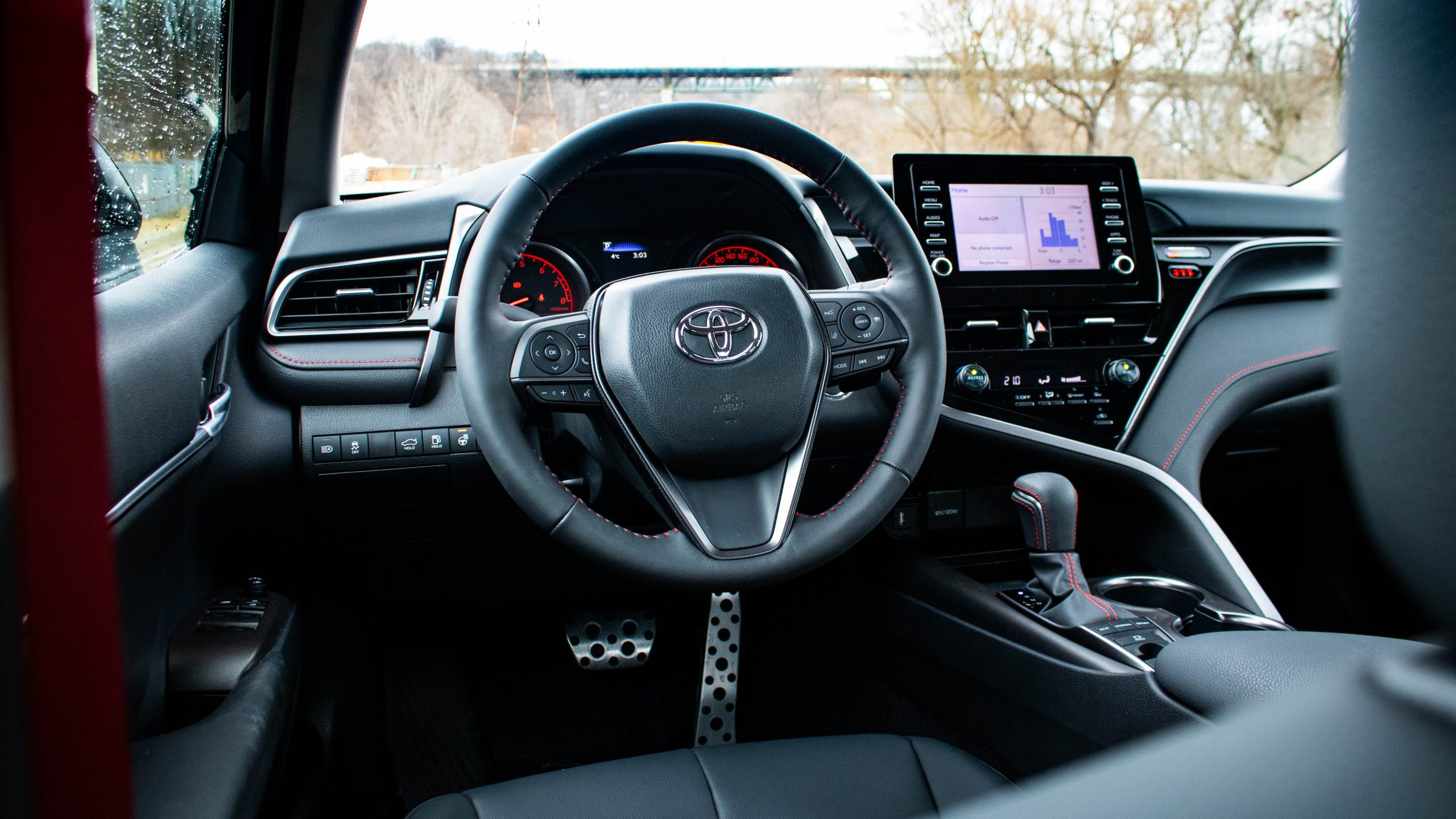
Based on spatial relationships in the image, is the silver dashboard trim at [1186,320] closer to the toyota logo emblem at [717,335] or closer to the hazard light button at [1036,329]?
the hazard light button at [1036,329]

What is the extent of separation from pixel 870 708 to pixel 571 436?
104 cm

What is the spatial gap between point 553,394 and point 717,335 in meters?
0.24

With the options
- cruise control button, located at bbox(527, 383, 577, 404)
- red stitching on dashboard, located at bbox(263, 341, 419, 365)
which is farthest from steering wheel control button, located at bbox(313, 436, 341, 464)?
cruise control button, located at bbox(527, 383, 577, 404)

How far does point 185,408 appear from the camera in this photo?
4.34 ft

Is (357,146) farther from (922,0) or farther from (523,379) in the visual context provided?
(922,0)

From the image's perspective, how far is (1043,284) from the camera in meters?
2.05

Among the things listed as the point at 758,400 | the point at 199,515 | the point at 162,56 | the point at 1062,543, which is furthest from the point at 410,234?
the point at 1062,543

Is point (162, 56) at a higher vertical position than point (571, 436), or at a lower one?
higher

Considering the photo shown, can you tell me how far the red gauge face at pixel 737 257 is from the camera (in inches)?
78.4

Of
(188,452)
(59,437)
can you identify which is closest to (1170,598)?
(188,452)

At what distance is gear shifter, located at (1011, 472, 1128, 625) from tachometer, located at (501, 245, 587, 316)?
924 millimetres

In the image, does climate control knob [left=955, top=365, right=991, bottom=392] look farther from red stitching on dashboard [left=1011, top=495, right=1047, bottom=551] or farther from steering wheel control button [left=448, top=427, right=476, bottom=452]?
steering wheel control button [left=448, top=427, right=476, bottom=452]

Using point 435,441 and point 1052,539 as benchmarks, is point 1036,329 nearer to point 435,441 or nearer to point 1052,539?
point 1052,539

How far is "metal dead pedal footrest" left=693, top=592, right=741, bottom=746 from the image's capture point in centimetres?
208
